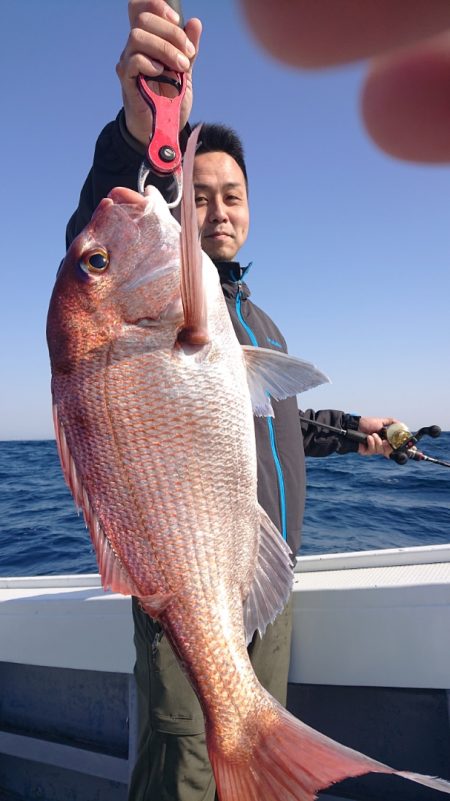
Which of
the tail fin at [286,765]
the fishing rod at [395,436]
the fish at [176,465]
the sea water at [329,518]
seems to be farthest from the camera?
the sea water at [329,518]

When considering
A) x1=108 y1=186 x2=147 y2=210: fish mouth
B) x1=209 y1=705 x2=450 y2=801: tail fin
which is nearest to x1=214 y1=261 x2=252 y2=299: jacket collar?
x1=108 y1=186 x2=147 y2=210: fish mouth

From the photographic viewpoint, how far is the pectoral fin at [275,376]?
1.48 m

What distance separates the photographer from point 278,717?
1.27 m

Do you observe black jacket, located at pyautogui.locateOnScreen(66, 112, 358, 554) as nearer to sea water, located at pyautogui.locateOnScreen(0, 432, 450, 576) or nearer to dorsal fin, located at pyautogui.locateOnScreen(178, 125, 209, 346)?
dorsal fin, located at pyautogui.locateOnScreen(178, 125, 209, 346)

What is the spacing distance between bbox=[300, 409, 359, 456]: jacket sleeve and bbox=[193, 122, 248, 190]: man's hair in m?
1.59

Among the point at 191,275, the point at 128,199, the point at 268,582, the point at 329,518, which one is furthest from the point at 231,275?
the point at 329,518

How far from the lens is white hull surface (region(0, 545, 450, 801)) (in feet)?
7.43

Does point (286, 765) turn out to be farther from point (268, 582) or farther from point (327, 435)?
point (327, 435)

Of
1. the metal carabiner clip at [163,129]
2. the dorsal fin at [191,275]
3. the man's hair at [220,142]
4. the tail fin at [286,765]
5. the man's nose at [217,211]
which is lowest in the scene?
the tail fin at [286,765]

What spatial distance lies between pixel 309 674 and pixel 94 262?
2.19m

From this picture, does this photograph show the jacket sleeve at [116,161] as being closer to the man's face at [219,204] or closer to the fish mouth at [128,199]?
the fish mouth at [128,199]

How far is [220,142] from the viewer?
109 inches

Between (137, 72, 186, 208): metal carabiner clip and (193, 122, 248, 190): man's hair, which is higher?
(193, 122, 248, 190): man's hair

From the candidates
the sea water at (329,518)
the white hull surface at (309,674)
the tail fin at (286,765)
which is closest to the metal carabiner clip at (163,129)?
the tail fin at (286,765)
